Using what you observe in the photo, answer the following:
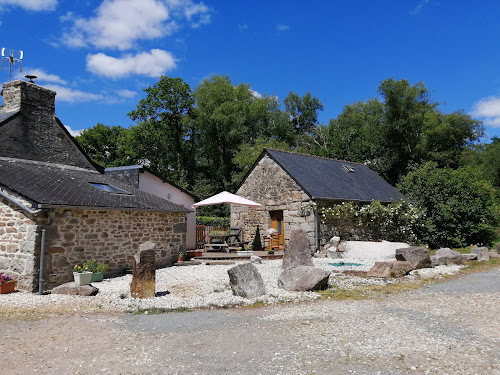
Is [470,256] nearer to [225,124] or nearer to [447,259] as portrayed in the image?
[447,259]

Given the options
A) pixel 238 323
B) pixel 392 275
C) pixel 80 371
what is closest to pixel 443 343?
pixel 238 323

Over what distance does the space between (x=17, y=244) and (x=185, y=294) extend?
438 centimetres

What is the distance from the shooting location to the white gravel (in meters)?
7.88

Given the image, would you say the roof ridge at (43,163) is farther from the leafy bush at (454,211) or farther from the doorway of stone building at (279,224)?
the leafy bush at (454,211)

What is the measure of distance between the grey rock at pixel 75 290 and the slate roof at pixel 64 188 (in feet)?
6.45

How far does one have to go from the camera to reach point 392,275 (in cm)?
1077

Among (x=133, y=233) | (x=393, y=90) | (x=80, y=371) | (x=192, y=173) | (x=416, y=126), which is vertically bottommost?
(x=80, y=371)

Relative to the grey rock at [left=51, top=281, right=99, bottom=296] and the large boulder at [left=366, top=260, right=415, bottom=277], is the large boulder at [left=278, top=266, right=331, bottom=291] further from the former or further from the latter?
the grey rock at [left=51, top=281, right=99, bottom=296]

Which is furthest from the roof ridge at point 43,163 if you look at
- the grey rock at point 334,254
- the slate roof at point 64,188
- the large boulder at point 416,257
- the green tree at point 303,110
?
the green tree at point 303,110

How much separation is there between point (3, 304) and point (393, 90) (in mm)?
30280

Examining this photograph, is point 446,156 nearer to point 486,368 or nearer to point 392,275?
point 392,275

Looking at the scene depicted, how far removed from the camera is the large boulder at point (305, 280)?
8953 millimetres

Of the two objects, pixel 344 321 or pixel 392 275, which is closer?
pixel 344 321

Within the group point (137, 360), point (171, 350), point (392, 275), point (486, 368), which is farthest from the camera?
point (392, 275)
